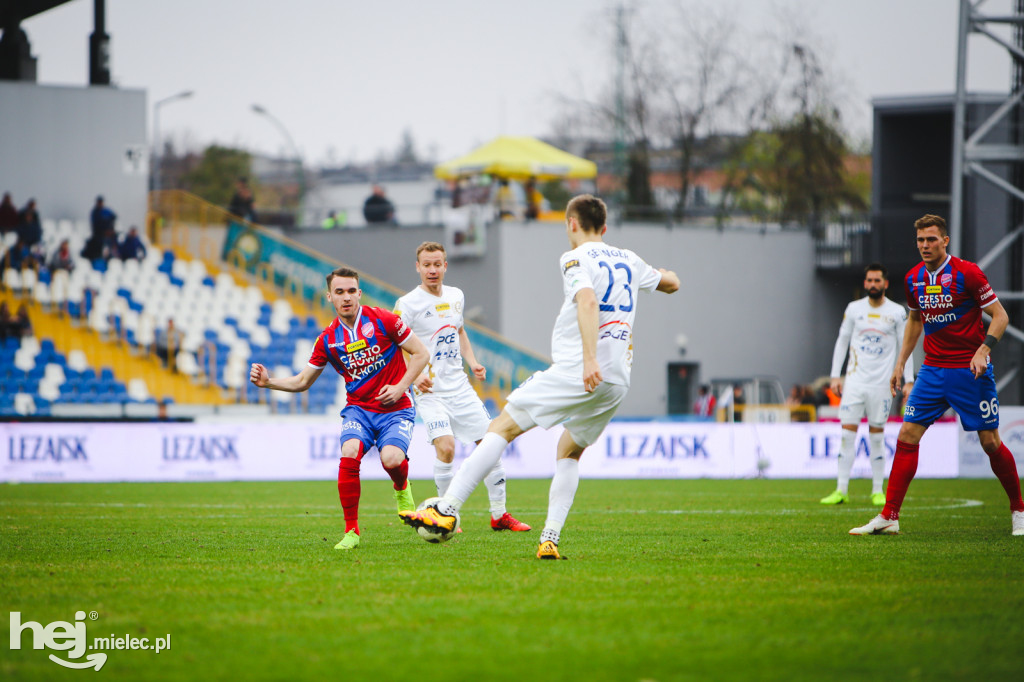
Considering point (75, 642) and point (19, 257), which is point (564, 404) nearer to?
point (75, 642)

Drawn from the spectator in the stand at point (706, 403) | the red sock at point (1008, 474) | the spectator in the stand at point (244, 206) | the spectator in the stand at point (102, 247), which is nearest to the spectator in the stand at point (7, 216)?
the spectator in the stand at point (102, 247)

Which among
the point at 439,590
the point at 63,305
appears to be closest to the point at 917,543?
the point at 439,590

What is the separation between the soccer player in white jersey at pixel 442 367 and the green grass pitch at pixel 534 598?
81cm

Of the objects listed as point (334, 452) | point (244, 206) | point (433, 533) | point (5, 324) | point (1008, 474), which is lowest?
point (334, 452)

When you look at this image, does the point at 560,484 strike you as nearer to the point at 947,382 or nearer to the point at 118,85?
the point at 947,382

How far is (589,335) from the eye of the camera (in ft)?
21.5

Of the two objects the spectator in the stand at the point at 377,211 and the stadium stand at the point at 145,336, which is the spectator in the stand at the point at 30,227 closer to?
the stadium stand at the point at 145,336

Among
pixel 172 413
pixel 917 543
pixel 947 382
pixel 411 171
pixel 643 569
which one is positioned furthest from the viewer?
pixel 411 171

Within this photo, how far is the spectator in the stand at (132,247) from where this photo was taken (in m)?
26.9

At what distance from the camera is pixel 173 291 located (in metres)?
26.5

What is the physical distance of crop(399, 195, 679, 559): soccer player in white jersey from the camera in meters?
6.73

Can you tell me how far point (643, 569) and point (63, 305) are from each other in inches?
848

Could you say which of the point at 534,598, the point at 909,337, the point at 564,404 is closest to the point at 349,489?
the point at 564,404

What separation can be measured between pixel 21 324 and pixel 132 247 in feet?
13.0
